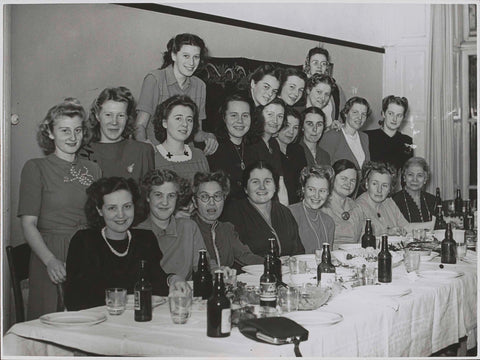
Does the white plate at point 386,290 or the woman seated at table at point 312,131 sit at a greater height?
the woman seated at table at point 312,131

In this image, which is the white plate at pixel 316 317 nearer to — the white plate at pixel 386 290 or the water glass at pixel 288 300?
the water glass at pixel 288 300

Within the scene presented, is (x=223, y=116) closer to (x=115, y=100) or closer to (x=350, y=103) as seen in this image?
(x=115, y=100)

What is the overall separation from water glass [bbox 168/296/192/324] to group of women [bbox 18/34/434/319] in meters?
0.21

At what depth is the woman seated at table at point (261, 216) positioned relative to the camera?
127 inches

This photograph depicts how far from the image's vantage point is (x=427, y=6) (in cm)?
521

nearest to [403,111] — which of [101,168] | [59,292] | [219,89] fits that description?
[219,89]

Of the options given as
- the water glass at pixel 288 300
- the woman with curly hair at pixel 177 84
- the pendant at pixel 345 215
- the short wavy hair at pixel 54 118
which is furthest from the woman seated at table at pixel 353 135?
the water glass at pixel 288 300

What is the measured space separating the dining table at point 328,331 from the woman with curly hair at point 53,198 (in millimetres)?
635

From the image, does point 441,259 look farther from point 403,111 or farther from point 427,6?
point 427,6

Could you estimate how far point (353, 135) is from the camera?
14.5 ft

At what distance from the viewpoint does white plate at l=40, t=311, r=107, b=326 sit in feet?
5.78

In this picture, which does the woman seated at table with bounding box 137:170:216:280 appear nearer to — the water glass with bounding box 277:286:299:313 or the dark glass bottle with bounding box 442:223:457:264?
the water glass with bounding box 277:286:299:313

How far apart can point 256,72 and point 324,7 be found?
0.67 metres

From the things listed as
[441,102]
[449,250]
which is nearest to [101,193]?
[449,250]
